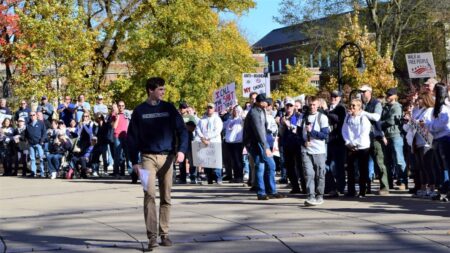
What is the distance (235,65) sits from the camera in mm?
48594

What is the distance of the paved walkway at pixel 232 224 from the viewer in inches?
372

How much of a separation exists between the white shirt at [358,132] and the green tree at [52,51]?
21.0m

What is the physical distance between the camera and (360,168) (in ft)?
47.8

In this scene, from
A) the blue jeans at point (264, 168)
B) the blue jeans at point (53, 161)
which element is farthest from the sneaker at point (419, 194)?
the blue jeans at point (53, 161)

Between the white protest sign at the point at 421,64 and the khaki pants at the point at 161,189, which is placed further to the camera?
the white protest sign at the point at 421,64

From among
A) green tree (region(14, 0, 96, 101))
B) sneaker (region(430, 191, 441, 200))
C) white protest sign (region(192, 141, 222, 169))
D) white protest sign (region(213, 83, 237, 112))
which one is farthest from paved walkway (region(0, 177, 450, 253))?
green tree (region(14, 0, 96, 101))

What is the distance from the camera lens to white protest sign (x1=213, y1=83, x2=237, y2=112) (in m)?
21.6

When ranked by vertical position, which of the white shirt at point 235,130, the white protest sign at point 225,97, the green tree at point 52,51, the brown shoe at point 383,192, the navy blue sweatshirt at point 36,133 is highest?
the green tree at point 52,51

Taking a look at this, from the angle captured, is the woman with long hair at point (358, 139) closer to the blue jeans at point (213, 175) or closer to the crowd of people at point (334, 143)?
the crowd of people at point (334, 143)

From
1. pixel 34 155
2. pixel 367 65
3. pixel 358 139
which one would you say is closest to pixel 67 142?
pixel 34 155

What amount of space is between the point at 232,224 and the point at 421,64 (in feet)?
40.6

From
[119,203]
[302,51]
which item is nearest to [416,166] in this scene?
[119,203]

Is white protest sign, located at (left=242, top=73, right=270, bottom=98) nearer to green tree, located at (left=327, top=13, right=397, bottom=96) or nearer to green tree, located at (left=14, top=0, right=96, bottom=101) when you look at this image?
green tree, located at (left=14, top=0, right=96, bottom=101)

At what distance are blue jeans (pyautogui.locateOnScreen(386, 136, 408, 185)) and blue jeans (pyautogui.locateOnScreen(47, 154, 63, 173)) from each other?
32.5ft
